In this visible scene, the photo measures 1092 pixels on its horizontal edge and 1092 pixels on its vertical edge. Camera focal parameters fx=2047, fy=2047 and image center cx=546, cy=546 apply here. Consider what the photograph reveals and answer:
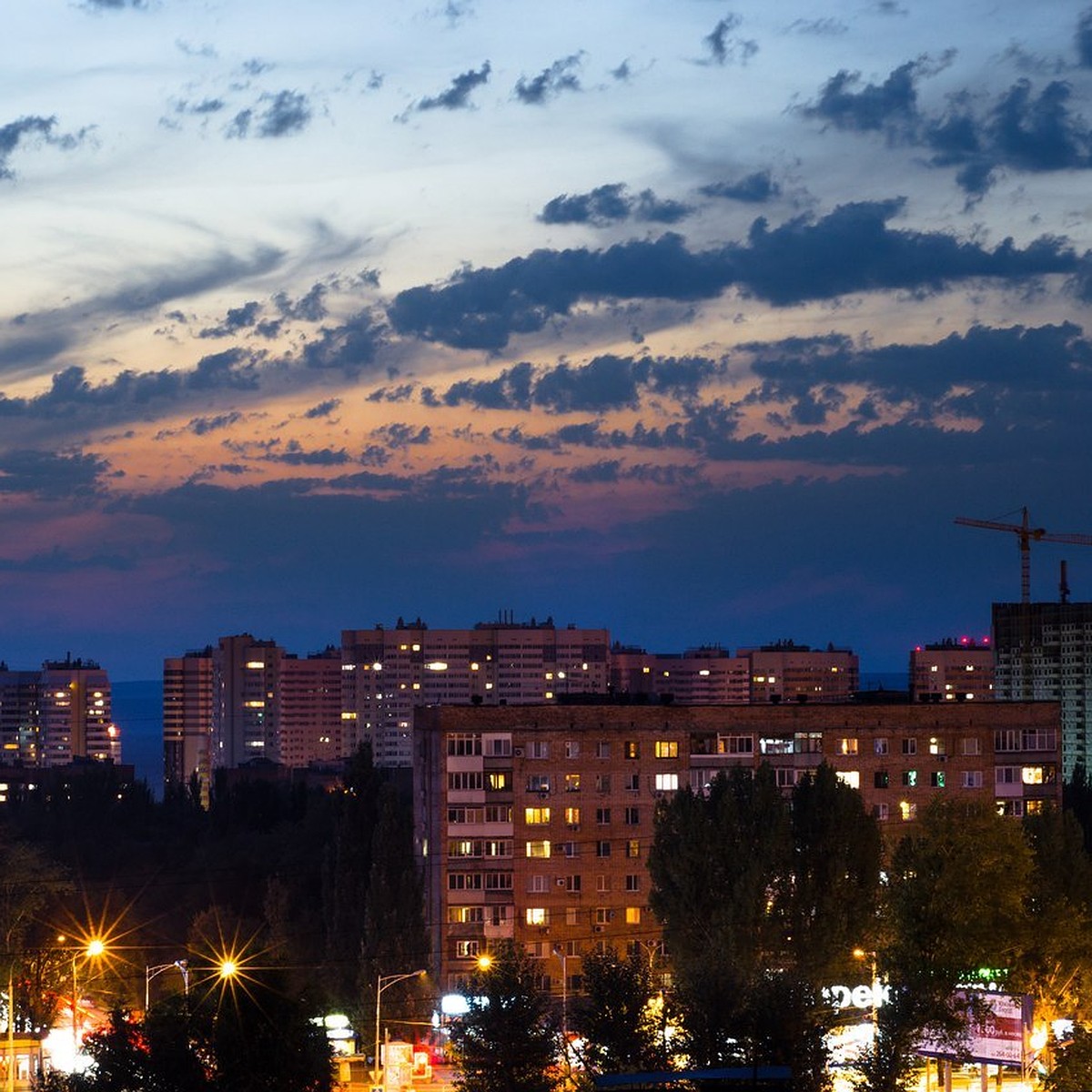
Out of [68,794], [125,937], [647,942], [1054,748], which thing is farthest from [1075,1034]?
[68,794]

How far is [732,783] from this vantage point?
70688 mm

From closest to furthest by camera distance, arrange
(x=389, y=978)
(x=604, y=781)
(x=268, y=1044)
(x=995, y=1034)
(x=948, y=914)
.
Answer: (x=268, y=1044) < (x=995, y=1034) < (x=948, y=914) < (x=389, y=978) < (x=604, y=781)

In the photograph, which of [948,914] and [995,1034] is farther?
[948,914]

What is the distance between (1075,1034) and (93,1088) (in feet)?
78.2

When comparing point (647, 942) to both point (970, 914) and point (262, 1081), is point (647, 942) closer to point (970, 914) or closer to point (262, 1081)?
point (970, 914)

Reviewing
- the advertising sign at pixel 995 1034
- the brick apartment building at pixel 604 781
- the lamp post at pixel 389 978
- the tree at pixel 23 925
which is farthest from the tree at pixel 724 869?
the tree at pixel 23 925

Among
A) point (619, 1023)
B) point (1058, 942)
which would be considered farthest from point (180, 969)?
point (1058, 942)

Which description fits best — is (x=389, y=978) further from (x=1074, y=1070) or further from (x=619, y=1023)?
(x=1074, y=1070)

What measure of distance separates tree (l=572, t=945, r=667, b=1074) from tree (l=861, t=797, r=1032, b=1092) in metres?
7.05

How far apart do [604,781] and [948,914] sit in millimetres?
24860

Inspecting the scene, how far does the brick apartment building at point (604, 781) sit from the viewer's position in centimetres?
7962

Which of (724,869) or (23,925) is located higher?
(724,869)

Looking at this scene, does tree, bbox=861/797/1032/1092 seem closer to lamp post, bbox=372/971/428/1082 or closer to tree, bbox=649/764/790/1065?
tree, bbox=649/764/790/1065

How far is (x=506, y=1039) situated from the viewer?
52312 mm
